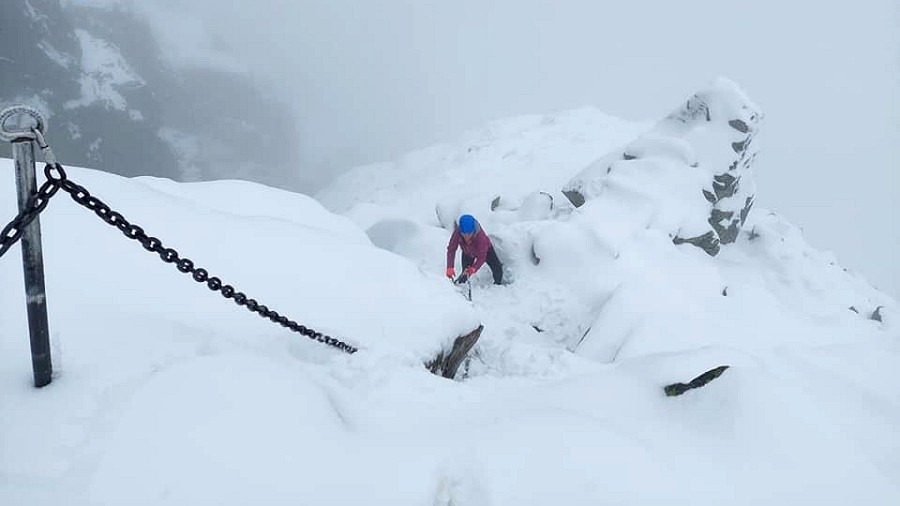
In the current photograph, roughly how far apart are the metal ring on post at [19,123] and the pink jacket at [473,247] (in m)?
7.58

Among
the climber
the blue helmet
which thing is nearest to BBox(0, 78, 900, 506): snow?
the climber

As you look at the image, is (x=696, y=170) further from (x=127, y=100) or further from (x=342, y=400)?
(x=127, y=100)

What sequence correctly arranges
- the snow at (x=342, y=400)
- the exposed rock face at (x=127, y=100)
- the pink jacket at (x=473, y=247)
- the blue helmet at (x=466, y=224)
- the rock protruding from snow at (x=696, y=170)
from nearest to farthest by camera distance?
the snow at (x=342, y=400) → the blue helmet at (x=466, y=224) → the pink jacket at (x=473, y=247) → the rock protruding from snow at (x=696, y=170) → the exposed rock face at (x=127, y=100)

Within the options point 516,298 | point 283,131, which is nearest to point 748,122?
point 516,298

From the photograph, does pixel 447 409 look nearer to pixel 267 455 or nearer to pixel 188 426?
pixel 267 455

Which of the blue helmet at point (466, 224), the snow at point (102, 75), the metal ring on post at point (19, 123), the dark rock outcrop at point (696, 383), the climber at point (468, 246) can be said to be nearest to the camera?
the metal ring on post at point (19, 123)

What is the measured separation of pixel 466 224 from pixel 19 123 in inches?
290

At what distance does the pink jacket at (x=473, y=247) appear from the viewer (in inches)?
380

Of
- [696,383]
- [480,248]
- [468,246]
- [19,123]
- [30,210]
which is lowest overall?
[696,383]

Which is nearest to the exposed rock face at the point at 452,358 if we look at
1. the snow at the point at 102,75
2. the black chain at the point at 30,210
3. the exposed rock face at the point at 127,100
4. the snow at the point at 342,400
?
the snow at the point at 342,400

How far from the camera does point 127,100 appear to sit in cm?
4609

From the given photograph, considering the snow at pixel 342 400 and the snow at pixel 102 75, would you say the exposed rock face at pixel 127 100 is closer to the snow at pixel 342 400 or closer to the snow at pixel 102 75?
the snow at pixel 102 75

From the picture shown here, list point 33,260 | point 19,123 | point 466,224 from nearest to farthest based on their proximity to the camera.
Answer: point 19,123
point 33,260
point 466,224

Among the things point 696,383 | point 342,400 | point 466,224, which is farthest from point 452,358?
point 466,224
